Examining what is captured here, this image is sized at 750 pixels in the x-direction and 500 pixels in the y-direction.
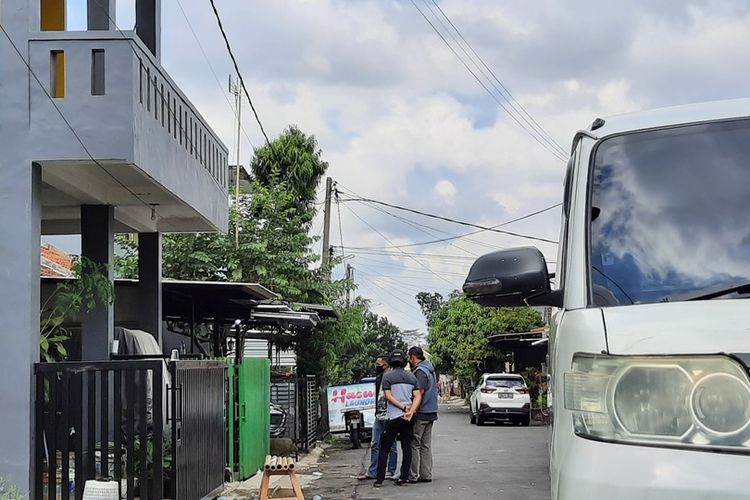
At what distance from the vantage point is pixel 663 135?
3637 millimetres

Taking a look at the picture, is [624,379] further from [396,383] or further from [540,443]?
[540,443]

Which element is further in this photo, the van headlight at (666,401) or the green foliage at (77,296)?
the green foliage at (77,296)

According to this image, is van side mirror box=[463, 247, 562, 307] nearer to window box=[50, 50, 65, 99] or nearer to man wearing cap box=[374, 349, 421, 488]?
window box=[50, 50, 65, 99]

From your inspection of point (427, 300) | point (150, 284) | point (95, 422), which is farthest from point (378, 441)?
point (427, 300)

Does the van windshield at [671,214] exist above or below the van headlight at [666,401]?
above

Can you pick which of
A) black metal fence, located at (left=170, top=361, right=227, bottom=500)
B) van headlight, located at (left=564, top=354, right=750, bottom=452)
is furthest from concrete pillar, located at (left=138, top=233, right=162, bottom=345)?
van headlight, located at (left=564, top=354, right=750, bottom=452)

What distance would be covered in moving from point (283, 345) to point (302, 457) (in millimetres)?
5351

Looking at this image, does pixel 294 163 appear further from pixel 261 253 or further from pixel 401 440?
pixel 401 440

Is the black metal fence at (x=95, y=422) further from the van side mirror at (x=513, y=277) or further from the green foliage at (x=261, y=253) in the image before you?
the green foliage at (x=261, y=253)

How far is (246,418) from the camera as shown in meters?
13.4

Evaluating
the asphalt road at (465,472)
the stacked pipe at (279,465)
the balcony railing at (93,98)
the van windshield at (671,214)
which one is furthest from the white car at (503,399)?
the van windshield at (671,214)

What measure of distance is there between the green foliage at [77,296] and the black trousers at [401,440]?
4.79 m

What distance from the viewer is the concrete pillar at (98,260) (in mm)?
10133

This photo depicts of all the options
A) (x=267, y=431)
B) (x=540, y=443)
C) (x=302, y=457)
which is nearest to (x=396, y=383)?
(x=267, y=431)
